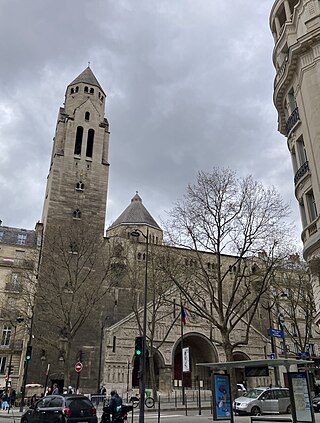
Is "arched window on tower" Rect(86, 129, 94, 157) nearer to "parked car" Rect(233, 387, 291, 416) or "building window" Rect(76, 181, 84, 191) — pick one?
"building window" Rect(76, 181, 84, 191)

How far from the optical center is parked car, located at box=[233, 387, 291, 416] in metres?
22.3

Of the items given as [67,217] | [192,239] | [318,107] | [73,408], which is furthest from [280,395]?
[67,217]

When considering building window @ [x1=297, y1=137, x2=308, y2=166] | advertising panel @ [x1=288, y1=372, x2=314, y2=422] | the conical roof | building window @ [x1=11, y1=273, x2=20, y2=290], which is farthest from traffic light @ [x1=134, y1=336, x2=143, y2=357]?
the conical roof

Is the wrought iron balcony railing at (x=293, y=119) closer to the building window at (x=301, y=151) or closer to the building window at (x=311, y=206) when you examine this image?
the building window at (x=301, y=151)

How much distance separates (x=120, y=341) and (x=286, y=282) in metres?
16.9

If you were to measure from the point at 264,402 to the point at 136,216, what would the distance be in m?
41.1

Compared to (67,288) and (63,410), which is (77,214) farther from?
(63,410)

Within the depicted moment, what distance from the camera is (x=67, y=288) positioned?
34438 millimetres

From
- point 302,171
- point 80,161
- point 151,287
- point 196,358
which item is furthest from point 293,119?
point 80,161

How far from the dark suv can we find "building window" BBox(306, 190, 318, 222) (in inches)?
502

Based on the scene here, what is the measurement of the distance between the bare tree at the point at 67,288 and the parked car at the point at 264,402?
1207 cm

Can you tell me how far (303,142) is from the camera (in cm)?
2019

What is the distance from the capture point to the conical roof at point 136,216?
6019 cm

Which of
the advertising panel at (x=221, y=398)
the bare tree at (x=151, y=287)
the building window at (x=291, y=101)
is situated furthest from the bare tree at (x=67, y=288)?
the building window at (x=291, y=101)
